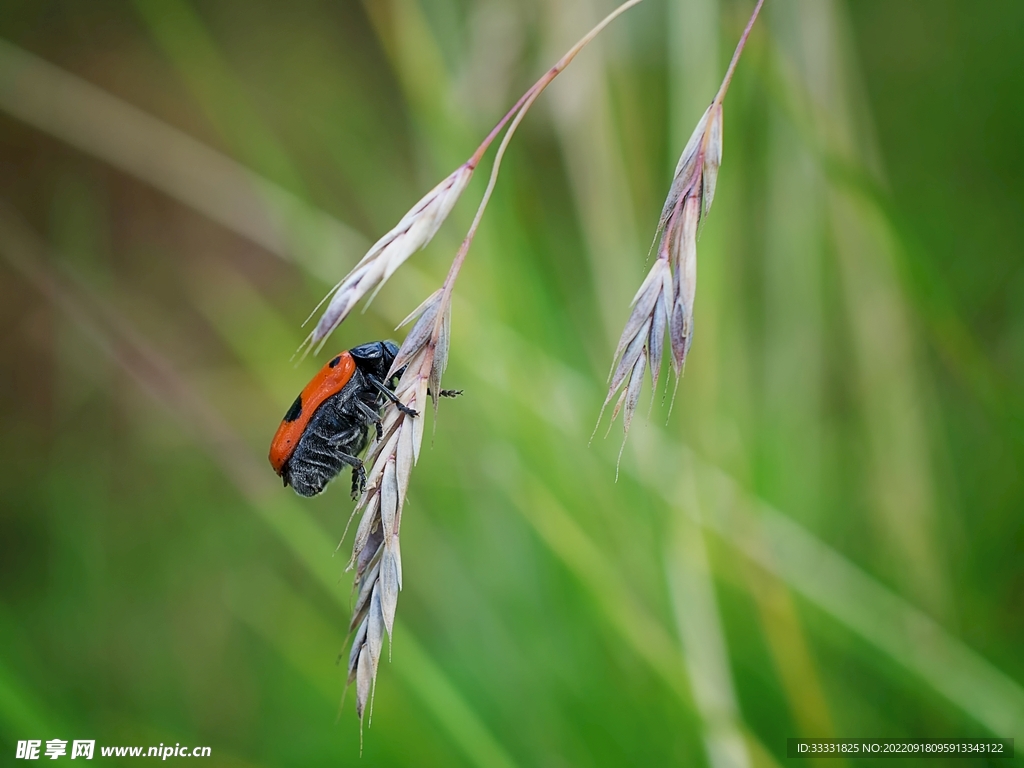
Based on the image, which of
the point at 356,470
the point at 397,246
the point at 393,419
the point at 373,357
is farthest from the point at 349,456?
the point at 397,246

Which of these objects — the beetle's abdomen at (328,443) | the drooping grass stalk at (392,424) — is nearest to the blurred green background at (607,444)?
the beetle's abdomen at (328,443)

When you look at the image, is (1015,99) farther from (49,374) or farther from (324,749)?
(49,374)

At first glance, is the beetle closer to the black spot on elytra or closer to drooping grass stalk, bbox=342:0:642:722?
the black spot on elytra

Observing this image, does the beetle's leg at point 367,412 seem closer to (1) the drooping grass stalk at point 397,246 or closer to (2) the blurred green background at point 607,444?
(2) the blurred green background at point 607,444

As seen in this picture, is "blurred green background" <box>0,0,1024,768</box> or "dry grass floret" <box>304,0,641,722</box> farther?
"blurred green background" <box>0,0,1024,768</box>

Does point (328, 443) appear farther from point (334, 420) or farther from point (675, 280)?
point (675, 280)

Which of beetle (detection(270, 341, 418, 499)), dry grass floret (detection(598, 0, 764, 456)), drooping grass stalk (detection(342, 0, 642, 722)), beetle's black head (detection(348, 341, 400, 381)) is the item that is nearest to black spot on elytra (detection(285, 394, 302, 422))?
beetle (detection(270, 341, 418, 499))

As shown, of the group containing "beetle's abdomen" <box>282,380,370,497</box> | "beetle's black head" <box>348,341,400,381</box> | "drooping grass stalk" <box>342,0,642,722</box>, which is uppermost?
"beetle's black head" <box>348,341,400,381</box>
